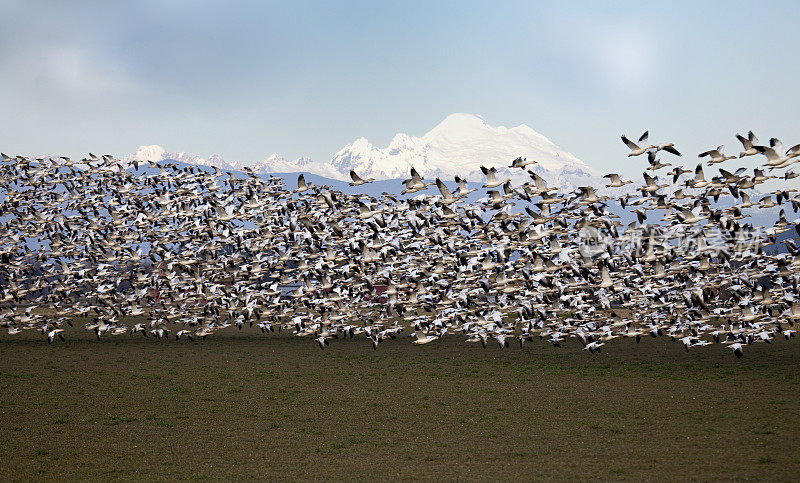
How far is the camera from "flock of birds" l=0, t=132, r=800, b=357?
35.2m

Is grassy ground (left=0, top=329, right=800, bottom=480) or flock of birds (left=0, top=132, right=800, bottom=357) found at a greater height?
flock of birds (left=0, top=132, right=800, bottom=357)

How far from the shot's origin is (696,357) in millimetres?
44156

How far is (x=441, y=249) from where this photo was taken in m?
41.3

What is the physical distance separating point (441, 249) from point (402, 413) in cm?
1349

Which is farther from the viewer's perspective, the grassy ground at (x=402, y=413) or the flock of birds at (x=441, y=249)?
the flock of birds at (x=441, y=249)

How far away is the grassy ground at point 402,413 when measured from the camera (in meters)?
21.3

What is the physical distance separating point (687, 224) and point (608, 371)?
10110mm

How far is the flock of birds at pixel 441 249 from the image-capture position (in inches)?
1388

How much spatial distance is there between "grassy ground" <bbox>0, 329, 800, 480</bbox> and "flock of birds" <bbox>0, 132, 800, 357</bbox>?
2666 mm

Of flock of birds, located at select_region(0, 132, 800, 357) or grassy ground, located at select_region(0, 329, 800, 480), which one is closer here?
grassy ground, located at select_region(0, 329, 800, 480)

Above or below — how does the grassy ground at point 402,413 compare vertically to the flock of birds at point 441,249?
below

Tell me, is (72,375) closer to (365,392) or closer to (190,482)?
(365,392)

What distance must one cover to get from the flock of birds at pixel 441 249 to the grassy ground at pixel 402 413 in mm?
2666

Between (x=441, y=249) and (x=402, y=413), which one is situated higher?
(x=441, y=249)
